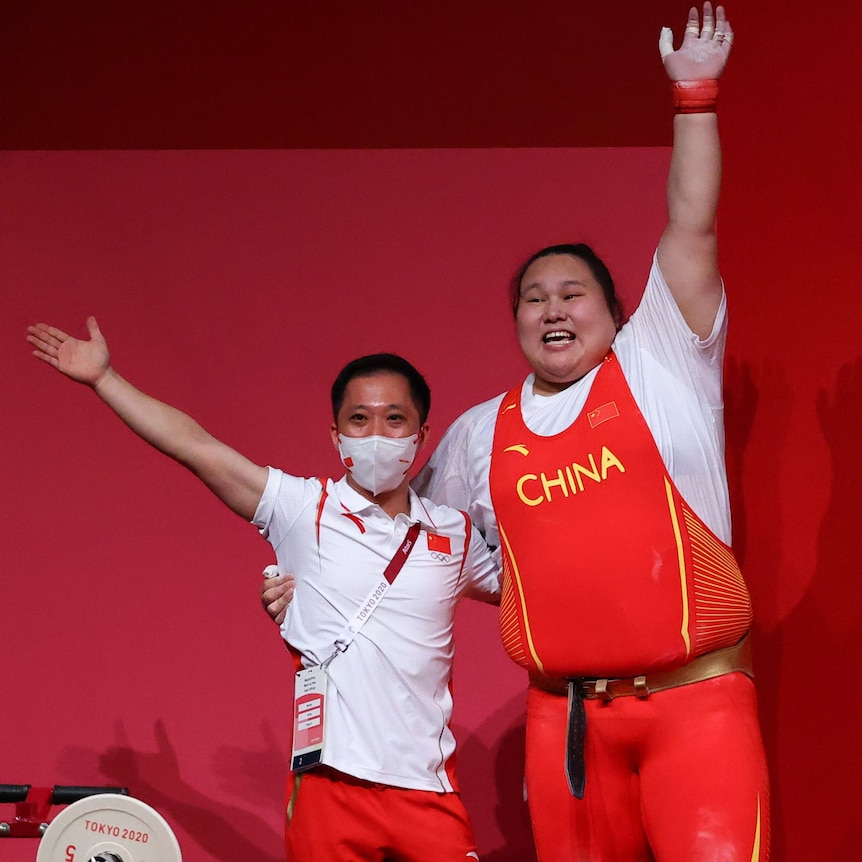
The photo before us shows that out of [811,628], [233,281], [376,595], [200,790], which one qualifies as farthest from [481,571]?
[233,281]

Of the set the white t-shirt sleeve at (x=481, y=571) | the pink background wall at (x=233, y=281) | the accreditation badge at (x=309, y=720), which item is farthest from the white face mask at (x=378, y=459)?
the pink background wall at (x=233, y=281)

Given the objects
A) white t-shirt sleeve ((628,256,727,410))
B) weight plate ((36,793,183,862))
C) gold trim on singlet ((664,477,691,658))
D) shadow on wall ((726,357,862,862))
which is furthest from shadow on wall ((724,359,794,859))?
weight plate ((36,793,183,862))

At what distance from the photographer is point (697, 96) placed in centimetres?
211

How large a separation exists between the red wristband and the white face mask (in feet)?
2.73

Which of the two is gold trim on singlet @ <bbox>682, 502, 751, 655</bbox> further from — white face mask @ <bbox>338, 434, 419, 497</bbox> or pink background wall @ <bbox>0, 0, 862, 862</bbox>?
pink background wall @ <bbox>0, 0, 862, 862</bbox>

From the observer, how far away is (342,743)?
2299 millimetres

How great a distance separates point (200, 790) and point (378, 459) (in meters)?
1.26

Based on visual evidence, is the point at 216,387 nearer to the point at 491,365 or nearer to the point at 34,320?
the point at 34,320

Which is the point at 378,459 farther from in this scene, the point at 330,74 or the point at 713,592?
the point at 330,74

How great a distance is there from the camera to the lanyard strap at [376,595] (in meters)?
2.36

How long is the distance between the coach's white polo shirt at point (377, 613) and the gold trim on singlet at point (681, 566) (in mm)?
538

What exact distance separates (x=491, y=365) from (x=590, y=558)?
1.28 m

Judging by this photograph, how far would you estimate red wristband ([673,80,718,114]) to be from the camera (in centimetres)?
211

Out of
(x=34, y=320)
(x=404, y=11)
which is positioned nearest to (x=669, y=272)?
(x=404, y=11)
